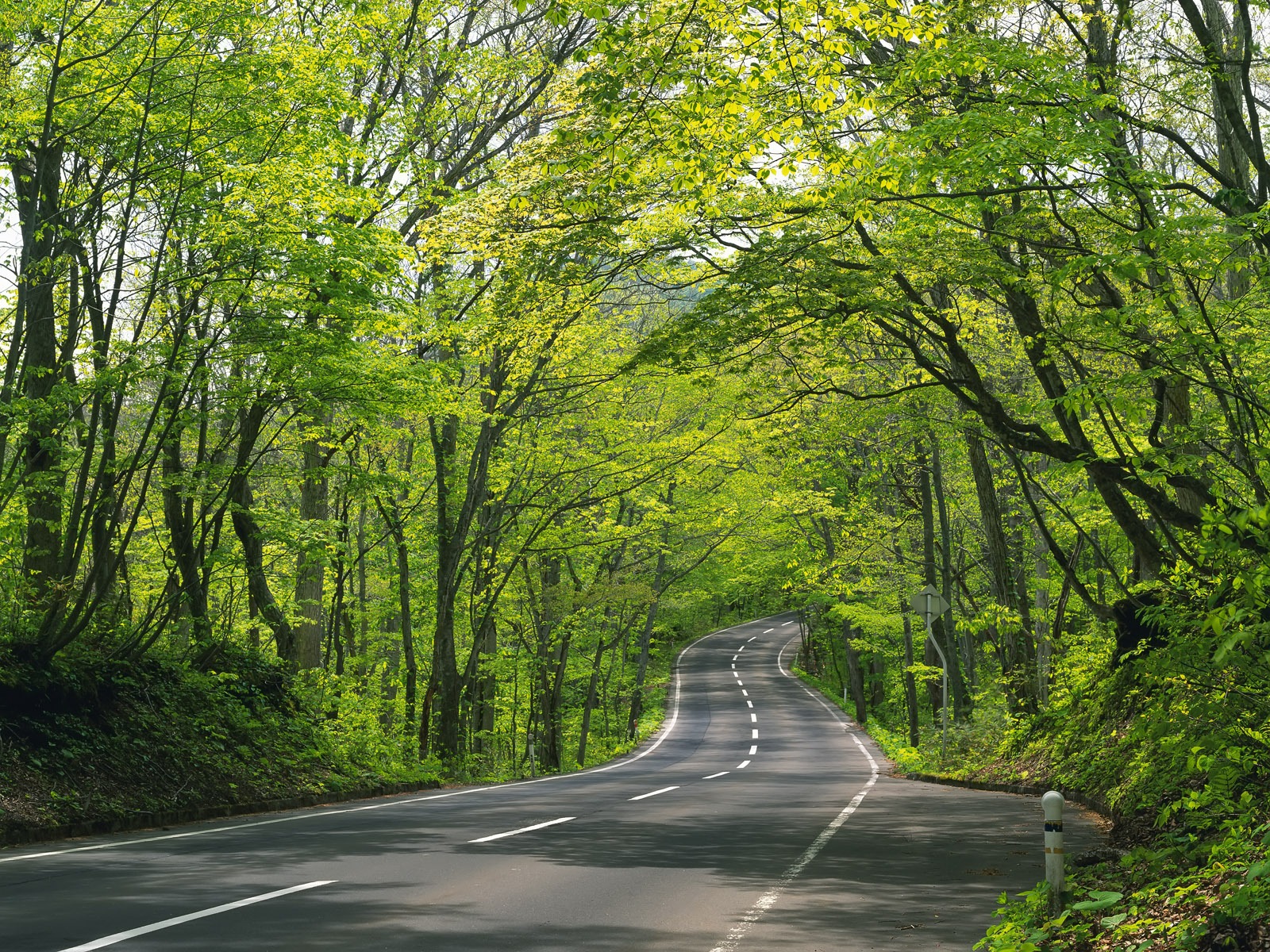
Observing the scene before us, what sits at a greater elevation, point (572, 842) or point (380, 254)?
point (380, 254)

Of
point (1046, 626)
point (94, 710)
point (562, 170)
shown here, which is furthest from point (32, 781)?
point (1046, 626)

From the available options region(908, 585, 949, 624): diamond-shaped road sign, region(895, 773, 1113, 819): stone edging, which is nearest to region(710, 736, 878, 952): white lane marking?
region(895, 773, 1113, 819): stone edging

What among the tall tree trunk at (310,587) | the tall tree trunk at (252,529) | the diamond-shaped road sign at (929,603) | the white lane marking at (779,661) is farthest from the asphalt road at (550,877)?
the white lane marking at (779,661)

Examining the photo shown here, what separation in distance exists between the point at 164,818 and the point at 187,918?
6738mm

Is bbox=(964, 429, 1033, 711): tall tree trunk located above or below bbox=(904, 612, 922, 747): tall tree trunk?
above

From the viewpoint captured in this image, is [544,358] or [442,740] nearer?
[544,358]

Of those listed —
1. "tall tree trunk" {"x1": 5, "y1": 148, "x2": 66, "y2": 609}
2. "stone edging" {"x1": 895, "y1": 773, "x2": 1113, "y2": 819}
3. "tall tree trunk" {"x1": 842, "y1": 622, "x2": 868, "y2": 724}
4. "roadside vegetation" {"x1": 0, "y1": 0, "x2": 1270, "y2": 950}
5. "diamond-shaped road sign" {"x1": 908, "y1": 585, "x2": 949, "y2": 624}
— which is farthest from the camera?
"tall tree trunk" {"x1": 842, "y1": 622, "x2": 868, "y2": 724}

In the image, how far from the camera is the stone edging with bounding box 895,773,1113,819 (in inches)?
530

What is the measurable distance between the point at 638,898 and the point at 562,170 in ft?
25.0

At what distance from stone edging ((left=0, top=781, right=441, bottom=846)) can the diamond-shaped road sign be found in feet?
37.4

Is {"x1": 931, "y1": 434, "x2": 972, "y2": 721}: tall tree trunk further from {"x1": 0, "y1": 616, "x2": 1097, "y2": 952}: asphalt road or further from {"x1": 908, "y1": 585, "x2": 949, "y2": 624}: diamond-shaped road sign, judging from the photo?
{"x1": 0, "y1": 616, "x2": 1097, "y2": 952}: asphalt road

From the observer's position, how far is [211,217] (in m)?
12.6

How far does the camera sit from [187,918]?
6418mm

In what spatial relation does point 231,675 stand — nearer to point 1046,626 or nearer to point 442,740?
point 442,740
